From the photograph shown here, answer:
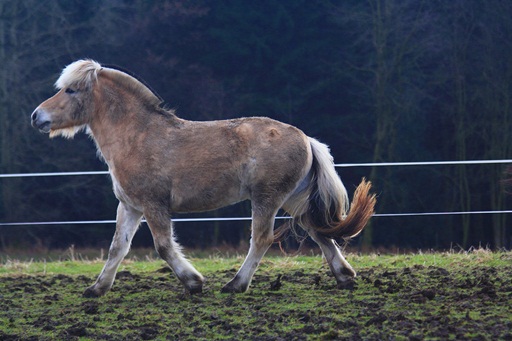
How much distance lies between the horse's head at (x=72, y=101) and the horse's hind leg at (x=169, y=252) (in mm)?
1230

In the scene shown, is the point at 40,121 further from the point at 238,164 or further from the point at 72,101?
the point at 238,164

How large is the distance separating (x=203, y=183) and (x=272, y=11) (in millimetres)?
11705

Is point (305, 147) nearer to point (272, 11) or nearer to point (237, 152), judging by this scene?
point (237, 152)

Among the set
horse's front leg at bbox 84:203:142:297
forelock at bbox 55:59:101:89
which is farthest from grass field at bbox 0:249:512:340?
forelock at bbox 55:59:101:89

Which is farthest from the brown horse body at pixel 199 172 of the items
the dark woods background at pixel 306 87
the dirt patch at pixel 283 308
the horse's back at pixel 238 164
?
the dark woods background at pixel 306 87

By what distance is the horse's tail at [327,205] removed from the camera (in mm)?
6855

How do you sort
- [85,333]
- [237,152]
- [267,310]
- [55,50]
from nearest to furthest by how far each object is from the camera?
[85,333] → [267,310] → [237,152] → [55,50]

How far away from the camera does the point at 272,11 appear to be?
17812 mm

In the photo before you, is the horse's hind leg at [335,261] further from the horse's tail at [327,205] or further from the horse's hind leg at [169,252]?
the horse's hind leg at [169,252]

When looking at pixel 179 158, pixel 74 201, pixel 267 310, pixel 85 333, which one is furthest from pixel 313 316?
pixel 74 201

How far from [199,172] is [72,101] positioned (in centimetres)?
143

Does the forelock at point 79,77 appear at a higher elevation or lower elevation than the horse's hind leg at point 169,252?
higher

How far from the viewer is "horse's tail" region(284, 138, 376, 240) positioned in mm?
6855

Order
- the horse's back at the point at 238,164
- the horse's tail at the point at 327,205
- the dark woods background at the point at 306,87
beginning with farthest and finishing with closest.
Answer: the dark woods background at the point at 306,87, the horse's tail at the point at 327,205, the horse's back at the point at 238,164
